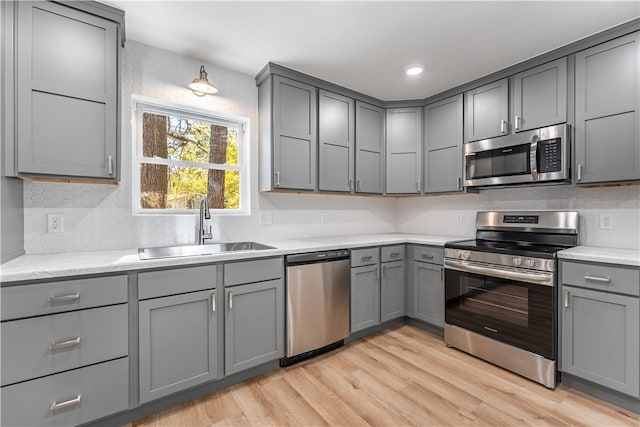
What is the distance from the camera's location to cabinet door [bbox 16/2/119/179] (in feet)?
5.39

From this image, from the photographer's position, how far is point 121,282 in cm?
164

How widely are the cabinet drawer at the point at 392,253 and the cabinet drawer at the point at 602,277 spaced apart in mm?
1354

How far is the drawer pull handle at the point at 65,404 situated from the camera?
58.0 inches

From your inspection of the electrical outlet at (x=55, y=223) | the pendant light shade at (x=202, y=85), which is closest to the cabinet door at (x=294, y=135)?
the pendant light shade at (x=202, y=85)

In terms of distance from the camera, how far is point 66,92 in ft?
5.68

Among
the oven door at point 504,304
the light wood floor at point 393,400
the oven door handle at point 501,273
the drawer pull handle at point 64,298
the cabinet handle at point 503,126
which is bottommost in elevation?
the light wood floor at point 393,400

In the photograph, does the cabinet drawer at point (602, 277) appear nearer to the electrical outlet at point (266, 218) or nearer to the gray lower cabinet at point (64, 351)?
the electrical outlet at point (266, 218)

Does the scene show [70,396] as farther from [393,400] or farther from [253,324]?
[393,400]

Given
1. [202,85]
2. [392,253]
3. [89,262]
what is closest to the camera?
[89,262]

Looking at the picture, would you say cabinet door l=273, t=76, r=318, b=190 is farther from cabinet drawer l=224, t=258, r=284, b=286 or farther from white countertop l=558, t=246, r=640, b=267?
white countertop l=558, t=246, r=640, b=267

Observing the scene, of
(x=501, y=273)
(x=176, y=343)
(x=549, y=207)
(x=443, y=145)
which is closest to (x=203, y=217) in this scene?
(x=176, y=343)

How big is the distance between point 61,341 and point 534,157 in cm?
338

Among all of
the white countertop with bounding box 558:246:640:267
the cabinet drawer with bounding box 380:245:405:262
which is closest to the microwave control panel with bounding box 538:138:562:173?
the white countertop with bounding box 558:246:640:267

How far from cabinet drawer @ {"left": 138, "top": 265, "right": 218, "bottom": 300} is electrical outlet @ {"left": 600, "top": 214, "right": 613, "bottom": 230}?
2.99 meters
